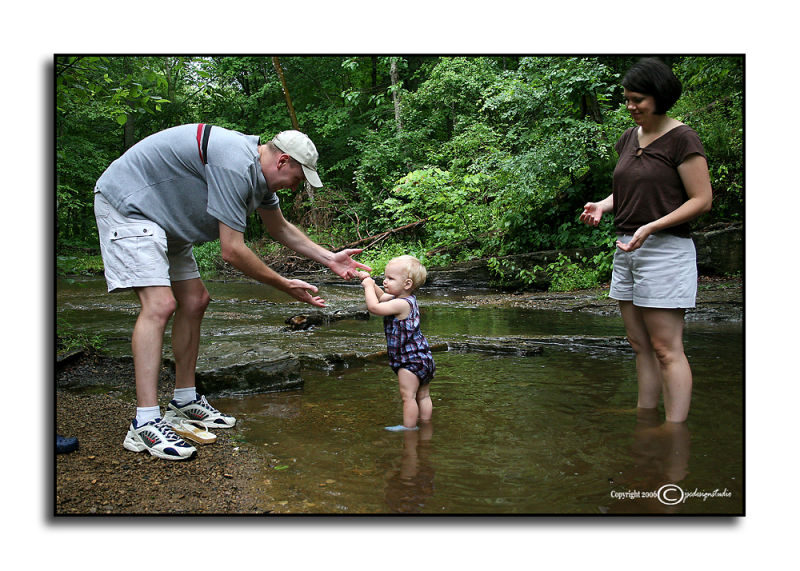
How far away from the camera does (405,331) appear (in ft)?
10.2

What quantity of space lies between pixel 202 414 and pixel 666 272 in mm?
2256

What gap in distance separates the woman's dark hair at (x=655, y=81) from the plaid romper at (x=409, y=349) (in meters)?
1.46

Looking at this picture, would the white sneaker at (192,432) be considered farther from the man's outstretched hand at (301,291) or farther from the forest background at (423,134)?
the forest background at (423,134)

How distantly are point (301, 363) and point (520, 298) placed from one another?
16.0 feet

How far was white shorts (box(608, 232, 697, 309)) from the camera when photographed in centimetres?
259

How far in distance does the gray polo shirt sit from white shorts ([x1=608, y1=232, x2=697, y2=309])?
1.72 meters

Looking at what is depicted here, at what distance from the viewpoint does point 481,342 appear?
4934 mm

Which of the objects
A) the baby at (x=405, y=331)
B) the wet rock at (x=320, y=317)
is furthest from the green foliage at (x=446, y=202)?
the baby at (x=405, y=331)

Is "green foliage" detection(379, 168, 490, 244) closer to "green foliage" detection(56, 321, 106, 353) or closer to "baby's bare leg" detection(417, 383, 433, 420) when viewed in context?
"green foliage" detection(56, 321, 106, 353)

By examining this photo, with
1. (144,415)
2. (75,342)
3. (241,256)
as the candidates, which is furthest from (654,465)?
(75,342)

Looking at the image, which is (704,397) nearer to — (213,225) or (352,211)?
(213,225)

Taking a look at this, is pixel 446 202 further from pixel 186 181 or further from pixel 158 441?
pixel 158 441

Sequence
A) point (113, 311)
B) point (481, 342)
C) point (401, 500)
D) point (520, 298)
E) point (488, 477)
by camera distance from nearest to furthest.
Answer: point (401, 500), point (488, 477), point (481, 342), point (113, 311), point (520, 298)
